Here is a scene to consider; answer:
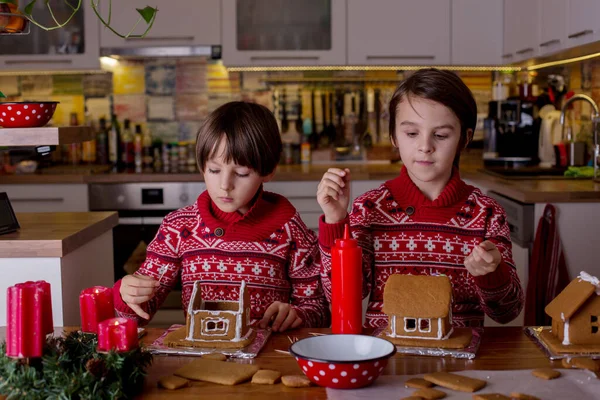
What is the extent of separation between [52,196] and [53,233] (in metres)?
1.56

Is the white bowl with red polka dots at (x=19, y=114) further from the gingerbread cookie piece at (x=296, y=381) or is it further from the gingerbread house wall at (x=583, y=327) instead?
the gingerbread house wall at (x=583, y=327)

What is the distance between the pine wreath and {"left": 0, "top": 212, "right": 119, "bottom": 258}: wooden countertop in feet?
2.66

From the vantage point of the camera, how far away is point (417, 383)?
1.10m

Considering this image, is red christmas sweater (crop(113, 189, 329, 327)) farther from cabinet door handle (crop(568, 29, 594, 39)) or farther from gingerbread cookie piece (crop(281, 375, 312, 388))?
cabinet door handle (crop(568, 29, 594, 39))

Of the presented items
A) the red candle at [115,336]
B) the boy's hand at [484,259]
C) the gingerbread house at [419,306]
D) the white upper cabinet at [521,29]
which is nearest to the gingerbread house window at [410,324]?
the gingerbread house at [419,306]

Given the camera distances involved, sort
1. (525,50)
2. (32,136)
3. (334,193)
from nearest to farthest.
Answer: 1. (334,193)
2. (32,136)
3. (525,50)

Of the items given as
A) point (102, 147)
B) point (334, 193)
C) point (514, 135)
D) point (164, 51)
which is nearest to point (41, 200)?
point (102, 147)

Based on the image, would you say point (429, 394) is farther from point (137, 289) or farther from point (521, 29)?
point (521, 29)

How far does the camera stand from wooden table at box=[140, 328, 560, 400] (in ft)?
3.57

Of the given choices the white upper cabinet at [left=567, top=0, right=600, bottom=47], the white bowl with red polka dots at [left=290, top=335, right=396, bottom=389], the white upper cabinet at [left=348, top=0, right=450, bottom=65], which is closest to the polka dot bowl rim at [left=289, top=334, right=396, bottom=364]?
the white bowl with red polka dots at [left=290, top=335, right=396, bottom=389]

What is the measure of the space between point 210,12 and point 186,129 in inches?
26.8

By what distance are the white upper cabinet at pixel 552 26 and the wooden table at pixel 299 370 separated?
71.7 inches

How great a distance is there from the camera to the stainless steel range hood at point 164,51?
3670mm

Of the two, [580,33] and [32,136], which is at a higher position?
[580,33]
